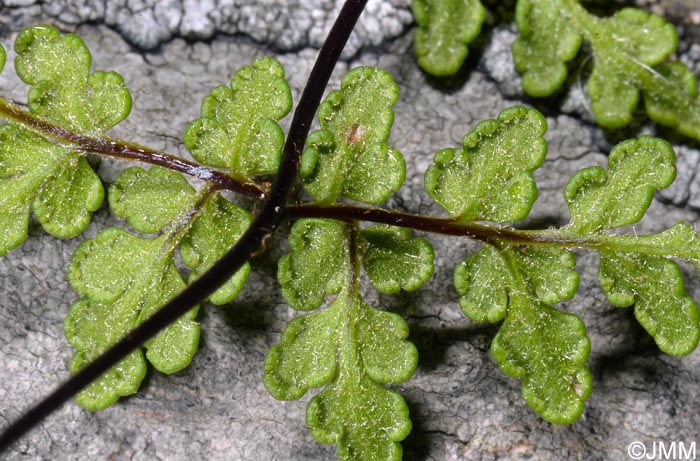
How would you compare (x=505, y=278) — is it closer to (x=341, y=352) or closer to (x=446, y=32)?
(x=341, y=352)

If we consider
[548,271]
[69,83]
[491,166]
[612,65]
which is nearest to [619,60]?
[612,65]

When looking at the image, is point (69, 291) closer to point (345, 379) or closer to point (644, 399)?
point (345, 379)

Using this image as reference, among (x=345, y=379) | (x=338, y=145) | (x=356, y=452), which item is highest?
(x=338, y=145)

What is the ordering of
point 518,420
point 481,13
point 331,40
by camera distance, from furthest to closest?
point 481,13 → point 518,420 → point 331,40

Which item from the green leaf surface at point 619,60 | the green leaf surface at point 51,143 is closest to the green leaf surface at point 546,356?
the green leaf surface at point 619,60

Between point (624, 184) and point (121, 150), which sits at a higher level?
point (624, 184)

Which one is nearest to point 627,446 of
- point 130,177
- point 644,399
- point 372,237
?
point 644,399
